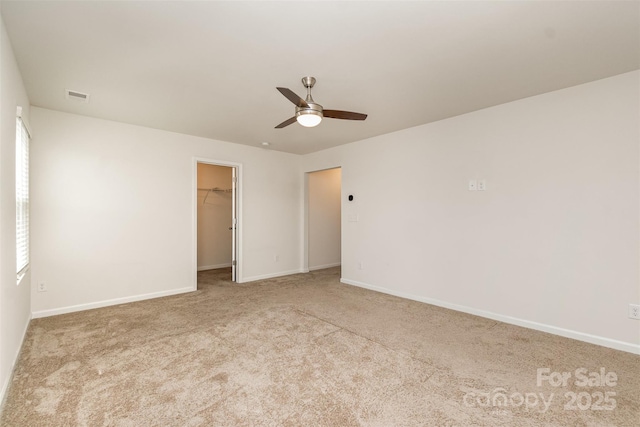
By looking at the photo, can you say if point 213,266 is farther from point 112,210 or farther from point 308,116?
point 308,116

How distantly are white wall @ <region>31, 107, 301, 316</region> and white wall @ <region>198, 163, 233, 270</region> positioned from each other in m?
1.69

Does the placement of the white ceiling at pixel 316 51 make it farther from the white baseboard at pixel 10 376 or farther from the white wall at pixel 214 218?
the white wall at pixel 214 218

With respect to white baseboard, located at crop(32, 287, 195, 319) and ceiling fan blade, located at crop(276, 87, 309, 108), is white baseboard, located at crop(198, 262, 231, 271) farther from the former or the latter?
ceiling fan blade, located at crop(276, 87, 309, 108)

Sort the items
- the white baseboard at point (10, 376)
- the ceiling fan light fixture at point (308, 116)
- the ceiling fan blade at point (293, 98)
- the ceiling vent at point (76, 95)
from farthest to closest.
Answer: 1. the ceiling vent at point (76, 95)
2. the ceiling fan light fixture at point (308, 116)
3. the ceiling fan blade at point (293, 98)
4. the white baseboard at point (10, 376)

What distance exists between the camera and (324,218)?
6656 millimetres

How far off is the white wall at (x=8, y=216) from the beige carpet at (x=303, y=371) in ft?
0.68

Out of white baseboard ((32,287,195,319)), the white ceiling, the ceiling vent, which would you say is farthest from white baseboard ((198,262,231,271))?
the ceiling vent

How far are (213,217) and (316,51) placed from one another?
17.0 feet

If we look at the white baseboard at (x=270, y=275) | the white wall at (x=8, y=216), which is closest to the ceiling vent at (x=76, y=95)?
A: the white wall at (x=8, y=216)

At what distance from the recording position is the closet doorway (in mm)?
6480

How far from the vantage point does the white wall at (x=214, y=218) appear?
21.3 ft

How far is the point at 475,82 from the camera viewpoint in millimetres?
2836

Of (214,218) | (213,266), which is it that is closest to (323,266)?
(213,266)

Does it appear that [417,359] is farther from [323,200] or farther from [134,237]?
[323,200]
